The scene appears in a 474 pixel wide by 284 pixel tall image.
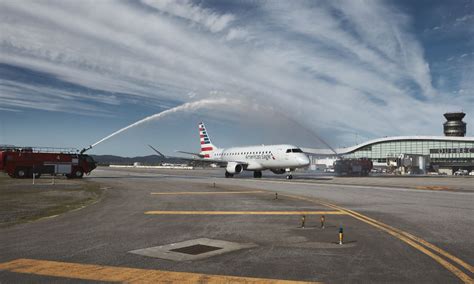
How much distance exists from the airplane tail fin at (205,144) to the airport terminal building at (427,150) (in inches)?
2880

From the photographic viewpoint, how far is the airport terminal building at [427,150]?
126688mm

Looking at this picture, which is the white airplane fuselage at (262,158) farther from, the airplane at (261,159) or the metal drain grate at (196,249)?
the metal drain grate at (196,249)

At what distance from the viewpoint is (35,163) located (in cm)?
4216

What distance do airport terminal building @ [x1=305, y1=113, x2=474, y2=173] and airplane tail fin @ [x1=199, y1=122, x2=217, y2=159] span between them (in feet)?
240

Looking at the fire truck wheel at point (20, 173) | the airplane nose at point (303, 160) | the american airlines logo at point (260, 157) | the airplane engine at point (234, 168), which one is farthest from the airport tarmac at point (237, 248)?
the airplane engine at point (234, 168)

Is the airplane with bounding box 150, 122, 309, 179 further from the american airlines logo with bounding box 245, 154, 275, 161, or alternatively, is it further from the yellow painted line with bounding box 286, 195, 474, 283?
the yellow painted line with bounding box 286, 195, 474, 283

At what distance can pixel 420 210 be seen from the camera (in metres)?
16.7

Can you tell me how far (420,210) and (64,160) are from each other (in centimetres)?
3936

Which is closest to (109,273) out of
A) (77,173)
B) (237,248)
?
(237,248)

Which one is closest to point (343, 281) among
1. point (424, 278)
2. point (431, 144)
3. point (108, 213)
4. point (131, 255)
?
point (424, 278)

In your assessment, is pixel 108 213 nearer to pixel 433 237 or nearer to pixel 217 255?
pixel 217 255

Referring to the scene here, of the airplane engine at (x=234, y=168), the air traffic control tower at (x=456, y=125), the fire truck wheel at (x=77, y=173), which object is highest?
the air traffic control tower at (x=456, y=125)

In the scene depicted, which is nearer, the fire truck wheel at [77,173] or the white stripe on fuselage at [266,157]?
the white stripe on fuselage at [266,157]

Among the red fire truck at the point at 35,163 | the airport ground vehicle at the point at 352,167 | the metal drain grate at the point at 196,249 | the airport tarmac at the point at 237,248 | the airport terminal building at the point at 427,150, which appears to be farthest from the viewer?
the airport terminal building at the point at 427,150
